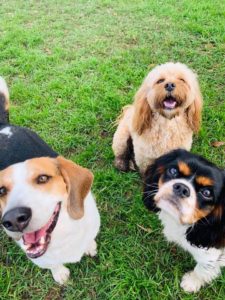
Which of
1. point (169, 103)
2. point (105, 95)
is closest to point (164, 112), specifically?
point (169, 103)

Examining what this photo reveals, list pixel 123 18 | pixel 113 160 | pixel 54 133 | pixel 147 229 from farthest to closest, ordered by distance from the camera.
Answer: pixel 123 18, pixel 54 133, pixel 113 160, pixel 147 229

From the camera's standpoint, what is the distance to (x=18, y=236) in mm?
2094

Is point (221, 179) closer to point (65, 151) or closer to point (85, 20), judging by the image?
point (65, 151)

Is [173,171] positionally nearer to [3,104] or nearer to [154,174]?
[154,174]

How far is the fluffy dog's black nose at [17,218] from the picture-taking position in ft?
6.09

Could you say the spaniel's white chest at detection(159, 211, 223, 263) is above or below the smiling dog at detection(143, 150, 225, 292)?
below

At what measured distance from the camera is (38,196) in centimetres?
198

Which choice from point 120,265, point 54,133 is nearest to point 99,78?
point 54,133

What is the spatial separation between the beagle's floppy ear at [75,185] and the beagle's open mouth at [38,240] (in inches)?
3.6

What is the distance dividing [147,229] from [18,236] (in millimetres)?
1365

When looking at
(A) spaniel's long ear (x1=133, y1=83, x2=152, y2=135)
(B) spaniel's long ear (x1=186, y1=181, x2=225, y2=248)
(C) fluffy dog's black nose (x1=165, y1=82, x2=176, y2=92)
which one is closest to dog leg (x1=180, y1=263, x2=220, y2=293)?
(B) spaniel's long ear (x1=186, y1=181, x2=225, y2=248)

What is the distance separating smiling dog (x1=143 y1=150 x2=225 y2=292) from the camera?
2215 mm

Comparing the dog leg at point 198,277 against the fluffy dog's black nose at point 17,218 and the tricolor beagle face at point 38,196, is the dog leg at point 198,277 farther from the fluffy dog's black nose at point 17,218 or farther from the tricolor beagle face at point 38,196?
the fluffy dog's black nose at point 17,218

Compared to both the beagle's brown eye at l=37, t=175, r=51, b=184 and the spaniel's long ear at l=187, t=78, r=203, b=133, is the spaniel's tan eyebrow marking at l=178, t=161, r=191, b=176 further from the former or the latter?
the spaniel's long ear at l=187, t=78, r=203, b=133
